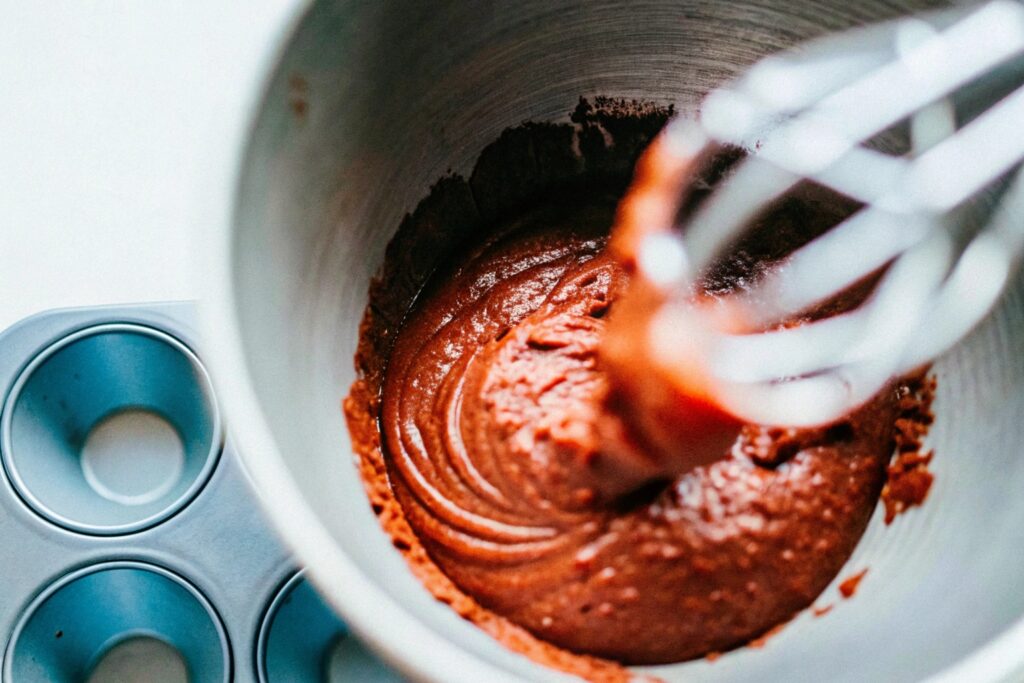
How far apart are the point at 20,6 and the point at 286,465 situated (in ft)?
4.04

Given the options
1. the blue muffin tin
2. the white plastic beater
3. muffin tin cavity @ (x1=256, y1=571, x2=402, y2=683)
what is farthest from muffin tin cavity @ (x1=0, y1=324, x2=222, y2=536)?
the white plastic beater

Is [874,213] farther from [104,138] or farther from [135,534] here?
[104,138]

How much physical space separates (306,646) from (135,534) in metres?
0.23

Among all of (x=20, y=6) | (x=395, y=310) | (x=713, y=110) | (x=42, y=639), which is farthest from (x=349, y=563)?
(x=20, y=6)

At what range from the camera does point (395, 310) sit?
1.00 m

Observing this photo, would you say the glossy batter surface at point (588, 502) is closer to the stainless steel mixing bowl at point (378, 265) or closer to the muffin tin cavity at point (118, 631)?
the stainless steel mixing bowl at point (378, 265)

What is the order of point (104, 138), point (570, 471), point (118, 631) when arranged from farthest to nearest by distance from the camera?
1. point (104, 138)
2. point (118, 631)
3. point (570, 471)

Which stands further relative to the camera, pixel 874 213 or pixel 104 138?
pixel 104 138

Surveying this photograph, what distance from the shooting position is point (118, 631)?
104 centimetres

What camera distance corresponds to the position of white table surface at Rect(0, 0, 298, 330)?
130 centimetres


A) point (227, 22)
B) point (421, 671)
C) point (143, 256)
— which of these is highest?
point (227, 22)

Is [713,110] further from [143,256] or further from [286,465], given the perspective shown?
[143,256]

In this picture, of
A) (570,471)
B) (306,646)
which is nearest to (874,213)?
(570,471)

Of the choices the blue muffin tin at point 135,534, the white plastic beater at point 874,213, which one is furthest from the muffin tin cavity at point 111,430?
the white plastic beater at point 874,213
